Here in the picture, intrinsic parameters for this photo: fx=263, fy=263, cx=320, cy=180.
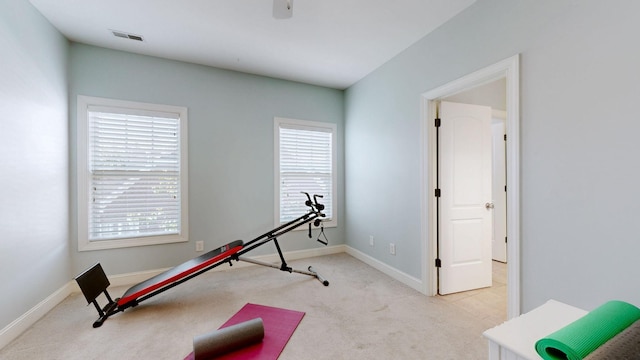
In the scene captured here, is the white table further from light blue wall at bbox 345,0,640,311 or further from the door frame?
the door frame

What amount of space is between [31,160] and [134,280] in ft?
5.43

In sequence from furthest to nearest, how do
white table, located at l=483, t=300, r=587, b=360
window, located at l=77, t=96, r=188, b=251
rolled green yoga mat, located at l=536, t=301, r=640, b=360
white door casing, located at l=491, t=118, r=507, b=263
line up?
white door casing, located at l=491, t=118, r=507, b=263 → window, located at l=77, t=96, r=188, b=251 → white table, located at l=483, t=300, r=587, b=360 → rolled green yoga mat, located at l=536, t=301, r=640, b=360

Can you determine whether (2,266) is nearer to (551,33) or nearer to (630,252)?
(630,252)

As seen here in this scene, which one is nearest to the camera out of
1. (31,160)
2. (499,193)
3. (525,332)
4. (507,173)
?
(525,332)

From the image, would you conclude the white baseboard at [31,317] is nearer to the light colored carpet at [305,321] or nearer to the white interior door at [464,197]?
the light colored carpet at [305,321]

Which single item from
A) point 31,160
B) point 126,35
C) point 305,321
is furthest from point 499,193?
point 31,160

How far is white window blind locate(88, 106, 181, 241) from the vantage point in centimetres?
A: 301

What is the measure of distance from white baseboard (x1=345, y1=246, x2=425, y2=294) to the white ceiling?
2636mm

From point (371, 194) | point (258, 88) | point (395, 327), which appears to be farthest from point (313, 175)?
point (395, 327)

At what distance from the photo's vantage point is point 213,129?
354 cm

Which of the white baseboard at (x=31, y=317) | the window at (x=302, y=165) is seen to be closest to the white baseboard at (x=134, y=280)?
the white baseboard at (x=31, y=317)

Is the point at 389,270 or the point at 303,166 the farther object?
the point at 303,166

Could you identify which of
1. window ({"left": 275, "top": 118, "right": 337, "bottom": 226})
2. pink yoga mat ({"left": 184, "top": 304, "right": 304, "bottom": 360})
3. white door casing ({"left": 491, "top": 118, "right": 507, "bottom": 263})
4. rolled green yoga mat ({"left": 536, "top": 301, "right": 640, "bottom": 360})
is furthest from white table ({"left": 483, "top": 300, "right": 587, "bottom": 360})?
white door casing ({"left": 491, "top": 118, "right": 507, "bottom": 263})

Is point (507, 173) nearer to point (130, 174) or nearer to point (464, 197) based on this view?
point (464, 197)
